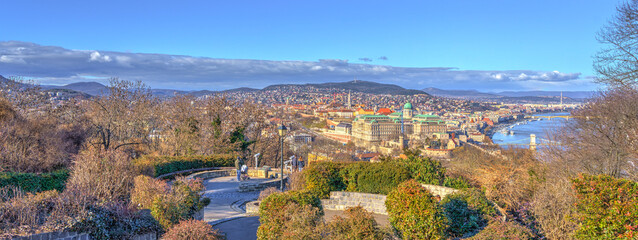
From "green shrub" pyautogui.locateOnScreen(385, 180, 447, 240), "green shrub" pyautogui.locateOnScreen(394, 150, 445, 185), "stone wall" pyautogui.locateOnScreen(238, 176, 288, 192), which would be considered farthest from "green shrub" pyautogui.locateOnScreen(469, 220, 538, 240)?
"stone wall" pyautogui.locateOnScreen(238, 176, 288, 192)

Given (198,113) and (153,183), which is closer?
(153,183)

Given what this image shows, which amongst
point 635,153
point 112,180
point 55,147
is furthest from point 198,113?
point 635,153

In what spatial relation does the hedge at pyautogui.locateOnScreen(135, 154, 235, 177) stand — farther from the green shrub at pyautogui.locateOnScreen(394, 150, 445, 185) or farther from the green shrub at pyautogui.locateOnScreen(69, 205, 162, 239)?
the green shrub at pyautogui.locateOnScreen(394, 150, 445, 185)

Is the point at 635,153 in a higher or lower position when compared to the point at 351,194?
higher

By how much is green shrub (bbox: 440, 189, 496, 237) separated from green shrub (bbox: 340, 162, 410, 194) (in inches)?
65.8

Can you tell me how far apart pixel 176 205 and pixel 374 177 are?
15.7 ft

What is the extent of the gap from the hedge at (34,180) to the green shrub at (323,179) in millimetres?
5566

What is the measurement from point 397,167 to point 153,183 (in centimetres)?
563

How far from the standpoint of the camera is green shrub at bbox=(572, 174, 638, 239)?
5.62 m

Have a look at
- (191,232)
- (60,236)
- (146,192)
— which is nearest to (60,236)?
(60,236)

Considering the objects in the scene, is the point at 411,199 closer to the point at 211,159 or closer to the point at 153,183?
the point at 153,183

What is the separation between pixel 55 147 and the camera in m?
11.7

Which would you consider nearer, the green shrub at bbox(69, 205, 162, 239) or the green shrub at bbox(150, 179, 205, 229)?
the green shrub at bbox(69, 205, 162, 239)

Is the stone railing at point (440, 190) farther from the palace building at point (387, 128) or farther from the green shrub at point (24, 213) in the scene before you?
the palace building at point (387, 128)
